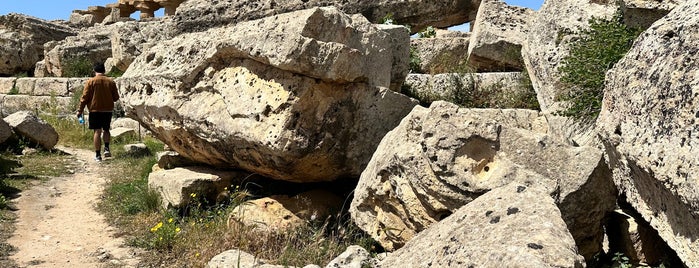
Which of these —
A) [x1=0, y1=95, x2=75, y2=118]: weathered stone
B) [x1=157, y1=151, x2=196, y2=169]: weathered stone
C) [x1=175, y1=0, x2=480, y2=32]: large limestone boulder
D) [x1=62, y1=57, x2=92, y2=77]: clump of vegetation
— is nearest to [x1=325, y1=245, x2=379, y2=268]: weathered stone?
[x1=175, y1=0, x2=480, y2=32]: large limestone boulder

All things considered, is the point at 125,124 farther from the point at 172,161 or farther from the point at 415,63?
the point at 415,63

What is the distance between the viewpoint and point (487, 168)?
357 cm

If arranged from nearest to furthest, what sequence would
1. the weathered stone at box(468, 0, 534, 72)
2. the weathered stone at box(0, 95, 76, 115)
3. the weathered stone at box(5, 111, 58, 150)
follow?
the weathered stone at box(468, 0, 534, 72), the weathered stone at box(5, 111, 58, 150), the weathered stone at box(0, 95, 76, 115)

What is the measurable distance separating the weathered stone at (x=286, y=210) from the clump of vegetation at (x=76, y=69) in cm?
1076

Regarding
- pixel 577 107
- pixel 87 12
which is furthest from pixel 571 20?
pixel 87 12

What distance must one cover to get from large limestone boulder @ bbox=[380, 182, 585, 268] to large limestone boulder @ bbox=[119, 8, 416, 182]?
1.92 m

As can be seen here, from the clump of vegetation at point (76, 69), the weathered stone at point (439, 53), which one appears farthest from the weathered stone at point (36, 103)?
the weathered stone at point (439, 53)

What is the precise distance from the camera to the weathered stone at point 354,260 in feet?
11.0

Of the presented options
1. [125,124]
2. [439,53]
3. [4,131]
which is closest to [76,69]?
[125,124]

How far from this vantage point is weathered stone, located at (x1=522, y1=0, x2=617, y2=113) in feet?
16.7

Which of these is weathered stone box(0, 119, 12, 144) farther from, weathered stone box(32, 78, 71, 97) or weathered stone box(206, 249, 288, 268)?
weathered stone box(206, 249, 288, 268)

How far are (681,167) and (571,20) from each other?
301 cm

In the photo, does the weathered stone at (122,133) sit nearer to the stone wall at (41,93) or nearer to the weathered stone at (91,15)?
the stone wall at (41,93)

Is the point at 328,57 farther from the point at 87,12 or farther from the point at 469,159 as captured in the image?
the point at 87,12
